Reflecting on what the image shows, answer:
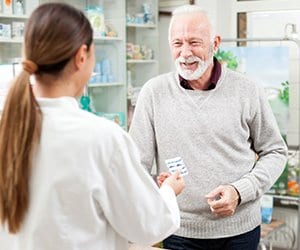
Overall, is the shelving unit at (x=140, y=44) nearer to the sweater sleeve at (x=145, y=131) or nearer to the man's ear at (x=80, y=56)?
the sweater sleeve at (x=145, y=131)

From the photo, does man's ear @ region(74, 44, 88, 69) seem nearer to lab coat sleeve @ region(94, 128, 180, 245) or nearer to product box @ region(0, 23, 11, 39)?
lab coat sleeve @ region(94, 128, 180, 245)

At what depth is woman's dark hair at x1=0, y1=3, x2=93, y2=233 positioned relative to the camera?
3.27 ft

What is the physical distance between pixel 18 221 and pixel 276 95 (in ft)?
8.93

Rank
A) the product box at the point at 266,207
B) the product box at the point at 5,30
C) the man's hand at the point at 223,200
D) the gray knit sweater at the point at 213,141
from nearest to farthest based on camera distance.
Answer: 1. the man's hand at the point at 223,200
2. the gray knit sweater at the point at 213,141
3. the product box at the point at 5,30
4. the product box at the point at 266,207

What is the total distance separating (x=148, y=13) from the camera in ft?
13.2

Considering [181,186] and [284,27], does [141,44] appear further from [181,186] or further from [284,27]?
[181,186]

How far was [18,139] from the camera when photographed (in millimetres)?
1010

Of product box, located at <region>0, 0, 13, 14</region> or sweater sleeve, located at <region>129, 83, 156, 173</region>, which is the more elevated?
product box, located at <region>0, 0, 13, 14</region>

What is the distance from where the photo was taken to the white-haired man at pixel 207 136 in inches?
67.5

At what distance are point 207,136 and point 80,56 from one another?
79cm

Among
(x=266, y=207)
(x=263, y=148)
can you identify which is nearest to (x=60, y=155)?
(x=263, y=148)

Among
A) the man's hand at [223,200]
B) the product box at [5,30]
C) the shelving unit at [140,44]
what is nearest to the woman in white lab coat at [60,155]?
the man's hand at [223,200]

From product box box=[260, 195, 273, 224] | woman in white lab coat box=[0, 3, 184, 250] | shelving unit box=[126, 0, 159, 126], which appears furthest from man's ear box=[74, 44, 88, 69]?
shelving unit box=[126, 0, 159, 126]

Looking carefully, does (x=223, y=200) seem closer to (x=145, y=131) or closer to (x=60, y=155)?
(x=145, y=131)
